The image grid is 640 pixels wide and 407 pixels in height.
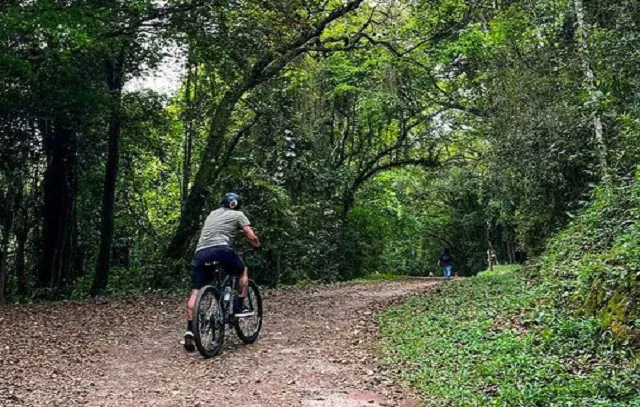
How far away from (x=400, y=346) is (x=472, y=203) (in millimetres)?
24252

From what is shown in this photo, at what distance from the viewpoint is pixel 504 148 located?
1259 centimetres

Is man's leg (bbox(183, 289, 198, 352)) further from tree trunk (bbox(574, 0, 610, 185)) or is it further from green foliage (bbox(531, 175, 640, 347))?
tree trunk (bbox(574, 0, 610, 185))

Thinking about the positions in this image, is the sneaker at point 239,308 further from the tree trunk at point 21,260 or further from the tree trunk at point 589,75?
the tree trunk at point 21,260

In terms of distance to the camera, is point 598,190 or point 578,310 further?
point 598,190

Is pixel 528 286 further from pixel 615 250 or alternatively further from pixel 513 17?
pixel 513 17

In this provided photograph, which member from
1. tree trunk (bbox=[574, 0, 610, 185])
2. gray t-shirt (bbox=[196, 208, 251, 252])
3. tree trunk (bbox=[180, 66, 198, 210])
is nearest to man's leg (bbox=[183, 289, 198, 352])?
gray t-shirt (bbox=[196, 208, 251, 252])

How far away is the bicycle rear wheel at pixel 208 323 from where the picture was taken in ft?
21.0

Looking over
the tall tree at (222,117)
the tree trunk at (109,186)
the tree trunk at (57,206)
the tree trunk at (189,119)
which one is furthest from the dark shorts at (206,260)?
the tree trunk at (189,119)

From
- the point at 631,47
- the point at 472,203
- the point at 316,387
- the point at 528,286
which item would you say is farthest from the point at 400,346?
the point at 472,203

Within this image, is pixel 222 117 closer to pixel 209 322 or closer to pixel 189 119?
pixel 189 119

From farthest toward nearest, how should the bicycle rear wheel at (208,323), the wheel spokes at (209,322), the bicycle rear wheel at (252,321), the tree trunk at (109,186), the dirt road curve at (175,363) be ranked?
the tree trunk at (109,186), the bicycle rear wheel at (252,321), the wheel spokes at (209,322), the bicycle rear wheel at (208,323), the dirt road curve at (175,363)

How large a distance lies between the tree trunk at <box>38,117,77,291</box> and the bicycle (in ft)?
26.8

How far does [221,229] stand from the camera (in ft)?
22.9

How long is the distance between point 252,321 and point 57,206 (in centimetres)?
852
